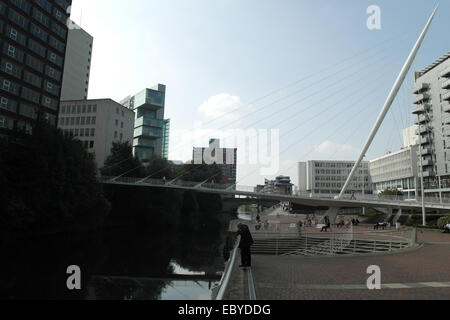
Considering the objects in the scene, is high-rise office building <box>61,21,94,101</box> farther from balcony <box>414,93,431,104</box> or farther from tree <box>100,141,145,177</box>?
balcony <box>414,93,431,104</box>

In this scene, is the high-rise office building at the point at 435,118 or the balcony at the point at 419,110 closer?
the high-rise office building at the point at 435,118

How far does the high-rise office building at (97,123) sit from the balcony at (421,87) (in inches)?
2968

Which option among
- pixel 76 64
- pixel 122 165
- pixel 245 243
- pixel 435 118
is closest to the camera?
pixel 245 243

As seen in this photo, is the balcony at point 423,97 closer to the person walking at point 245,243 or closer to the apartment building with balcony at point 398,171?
the apartment building with balcony at point 398,171

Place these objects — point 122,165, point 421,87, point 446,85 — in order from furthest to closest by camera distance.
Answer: point 421,87, point 446,85, point 122,165

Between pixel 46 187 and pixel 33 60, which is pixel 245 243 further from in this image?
pixel 33 60

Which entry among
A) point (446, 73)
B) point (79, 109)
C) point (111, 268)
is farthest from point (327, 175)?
point (111, 268)

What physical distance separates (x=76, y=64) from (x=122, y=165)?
5216cm

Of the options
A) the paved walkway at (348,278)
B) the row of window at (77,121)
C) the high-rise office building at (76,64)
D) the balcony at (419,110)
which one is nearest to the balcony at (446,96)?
the balcony at (419,110)

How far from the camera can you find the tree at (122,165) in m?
53.9

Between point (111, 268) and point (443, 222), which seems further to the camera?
point (443, 222)

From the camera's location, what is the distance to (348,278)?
1023cm
